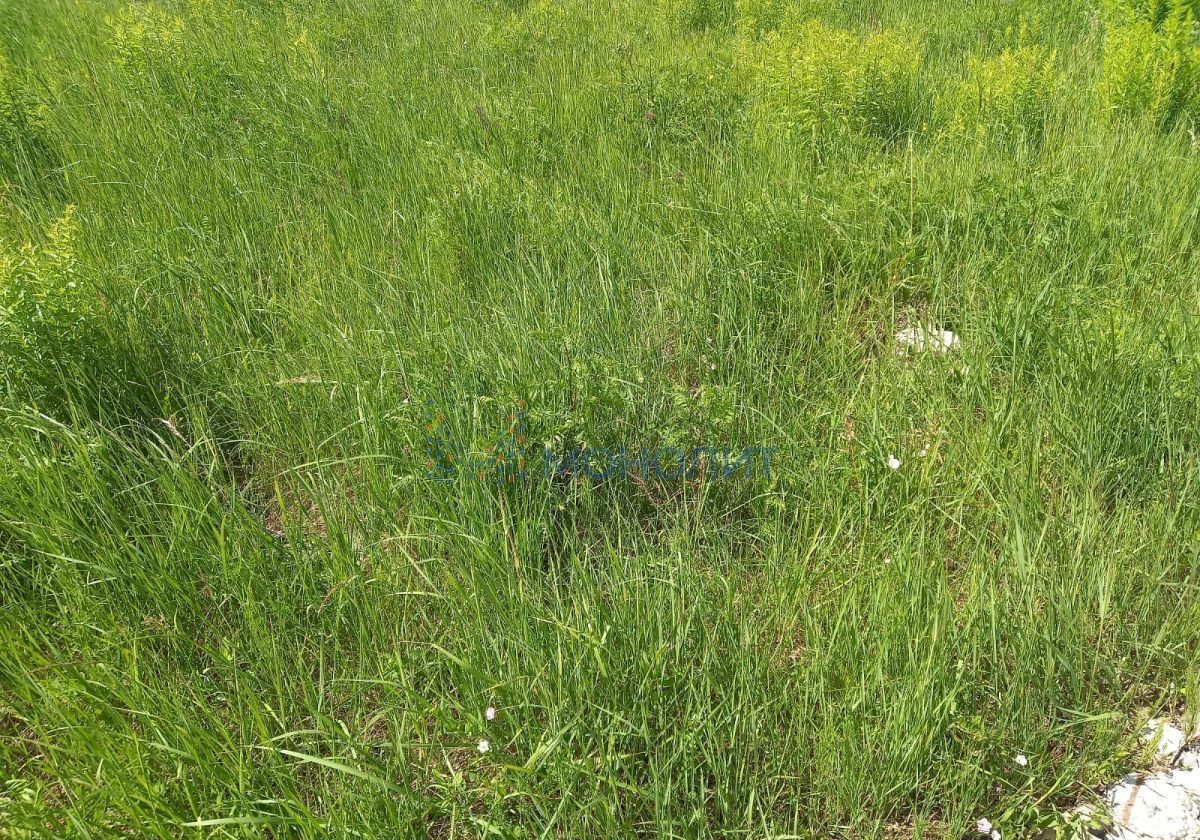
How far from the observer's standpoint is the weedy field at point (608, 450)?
183 centimetres

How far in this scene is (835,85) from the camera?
4.29 m

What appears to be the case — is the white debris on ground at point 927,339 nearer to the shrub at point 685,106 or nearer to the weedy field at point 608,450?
the weedy field at point 608,450

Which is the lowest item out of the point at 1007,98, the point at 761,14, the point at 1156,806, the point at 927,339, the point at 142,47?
the point at 1156,806

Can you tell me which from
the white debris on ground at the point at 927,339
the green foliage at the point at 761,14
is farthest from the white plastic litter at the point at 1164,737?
the green foliage at the point at 761,14

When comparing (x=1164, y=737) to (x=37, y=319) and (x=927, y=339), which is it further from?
(x=37, y=319)

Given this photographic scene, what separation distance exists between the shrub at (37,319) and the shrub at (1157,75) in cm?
495

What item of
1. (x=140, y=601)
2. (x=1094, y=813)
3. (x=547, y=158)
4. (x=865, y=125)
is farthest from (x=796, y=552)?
(x=865, y=125)

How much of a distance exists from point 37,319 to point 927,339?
304 cm

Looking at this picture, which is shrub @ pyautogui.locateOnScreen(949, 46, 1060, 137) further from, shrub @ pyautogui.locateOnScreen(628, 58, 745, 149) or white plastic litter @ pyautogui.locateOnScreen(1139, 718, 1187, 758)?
white plastic litter @ pyautogui.locateOnScreen(1139, 718, 1187, 758)

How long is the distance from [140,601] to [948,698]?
2071mm

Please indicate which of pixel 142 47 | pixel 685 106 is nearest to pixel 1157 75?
pixel 685 106

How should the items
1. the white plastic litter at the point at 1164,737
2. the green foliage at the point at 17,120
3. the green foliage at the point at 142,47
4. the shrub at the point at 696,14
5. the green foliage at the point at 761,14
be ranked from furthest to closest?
the shrub at the point at 696,14 < the green foliage at the point at 761,14 < the green foliage at the point at 142,47 < the green foliage at the point at 17,120 < the white plastic litter at the point at 1164,737

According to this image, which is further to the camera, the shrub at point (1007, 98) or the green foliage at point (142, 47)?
the green foliage at point (142, 47)

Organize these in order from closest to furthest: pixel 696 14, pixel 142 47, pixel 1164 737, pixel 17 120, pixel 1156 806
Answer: pixel 1156 806, pixel 1164 737, pixel 17 120, pixel 142 47, pixel 696 14
